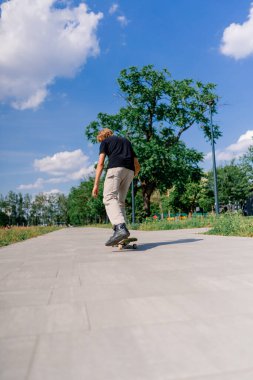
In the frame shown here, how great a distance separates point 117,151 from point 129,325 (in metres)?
3.87

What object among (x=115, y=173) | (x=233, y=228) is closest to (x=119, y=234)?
(x=115, y=173)

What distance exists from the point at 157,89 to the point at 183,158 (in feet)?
19.6

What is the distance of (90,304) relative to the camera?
6.35 ft

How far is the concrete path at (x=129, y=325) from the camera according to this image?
1112 millimetres

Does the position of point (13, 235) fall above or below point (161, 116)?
below

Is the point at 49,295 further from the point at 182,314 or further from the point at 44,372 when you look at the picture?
the point at 44,372

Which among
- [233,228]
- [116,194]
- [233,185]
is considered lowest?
[233,228]

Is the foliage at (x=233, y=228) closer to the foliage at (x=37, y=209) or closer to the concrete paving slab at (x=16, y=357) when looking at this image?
the concrete paving slab at (x=16, y=357)

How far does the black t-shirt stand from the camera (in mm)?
5164

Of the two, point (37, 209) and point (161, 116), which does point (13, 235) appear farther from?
point (37, 209)

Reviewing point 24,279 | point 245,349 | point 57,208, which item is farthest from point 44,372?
point 57,208

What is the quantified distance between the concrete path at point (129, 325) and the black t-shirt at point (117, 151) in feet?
8.31

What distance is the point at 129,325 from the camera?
154cm

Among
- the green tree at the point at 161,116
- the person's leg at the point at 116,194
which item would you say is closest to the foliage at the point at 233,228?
the person's leg at the point at 116,194
